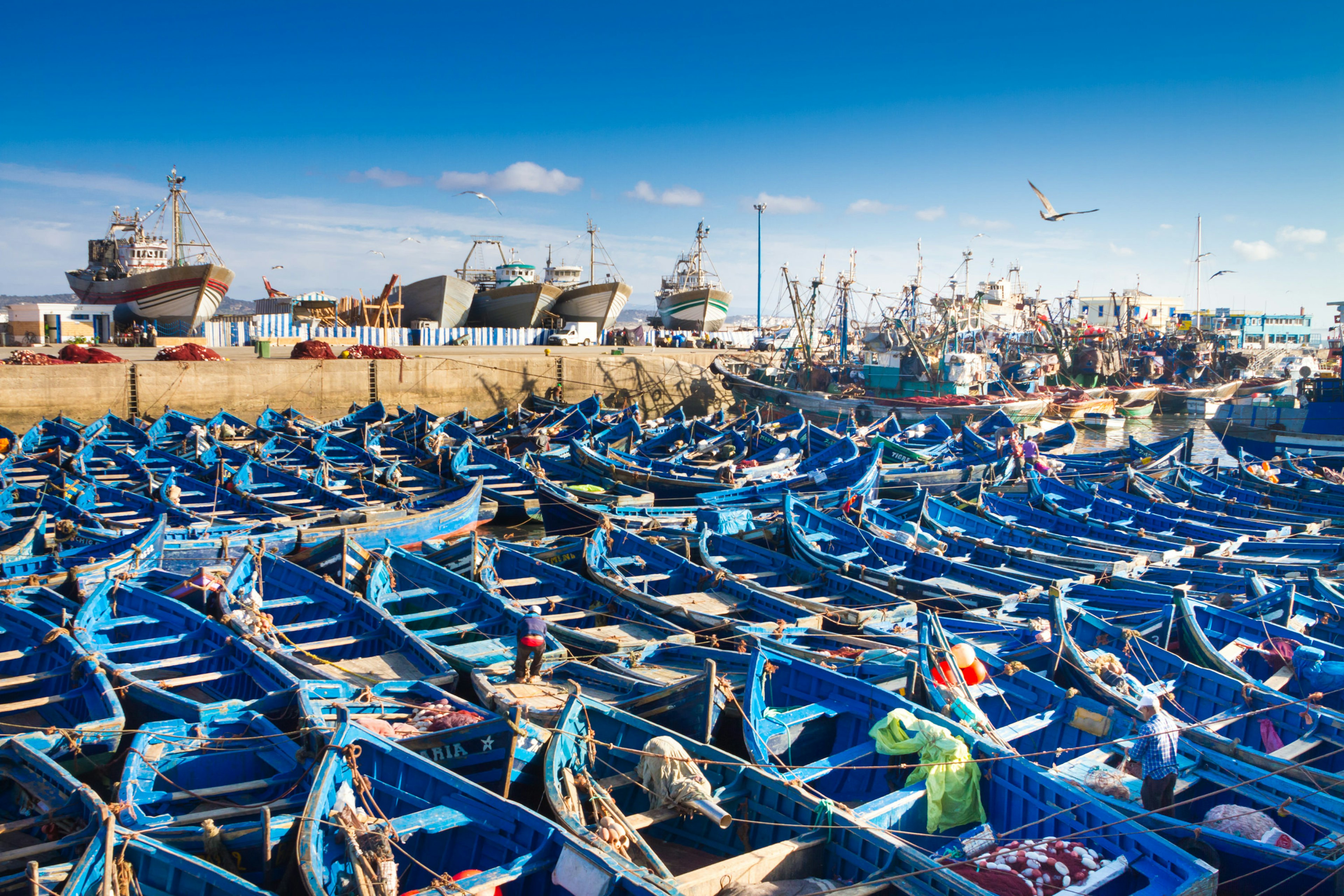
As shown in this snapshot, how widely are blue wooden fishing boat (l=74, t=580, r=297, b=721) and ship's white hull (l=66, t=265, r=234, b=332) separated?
40514mm

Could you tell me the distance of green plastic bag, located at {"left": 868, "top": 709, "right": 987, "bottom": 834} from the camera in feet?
27.7

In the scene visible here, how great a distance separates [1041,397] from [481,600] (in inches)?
1511

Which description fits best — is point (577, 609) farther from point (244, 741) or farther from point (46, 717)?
point (46, 717)

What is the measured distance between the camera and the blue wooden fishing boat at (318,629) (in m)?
11.5

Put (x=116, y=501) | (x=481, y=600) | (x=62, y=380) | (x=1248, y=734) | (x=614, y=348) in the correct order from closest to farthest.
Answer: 1. (x=1248, y=734)
2. (x=481, y=600)
3. (x=116, y=501)
4. (x=62, y=380)
5. (x=614, y=348)

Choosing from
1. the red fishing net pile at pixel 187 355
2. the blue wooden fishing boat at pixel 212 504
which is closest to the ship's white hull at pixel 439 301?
the red fishing net pile at pixel 187 355

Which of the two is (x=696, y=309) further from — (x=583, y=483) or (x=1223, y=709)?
(x=1223, y=709)

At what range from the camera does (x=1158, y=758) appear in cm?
795

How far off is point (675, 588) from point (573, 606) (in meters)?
2.05

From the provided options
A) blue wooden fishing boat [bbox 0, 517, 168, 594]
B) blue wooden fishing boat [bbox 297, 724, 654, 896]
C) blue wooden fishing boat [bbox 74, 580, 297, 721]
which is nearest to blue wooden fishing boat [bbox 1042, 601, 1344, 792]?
blue wooden fishing boat [bbox 297, 724, 654, 896]

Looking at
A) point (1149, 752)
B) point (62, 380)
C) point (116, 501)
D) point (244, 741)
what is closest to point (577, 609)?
point (244, 741)

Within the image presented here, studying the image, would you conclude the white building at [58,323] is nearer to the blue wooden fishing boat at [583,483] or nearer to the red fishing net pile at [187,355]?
the red fishing net pile at [187,355]

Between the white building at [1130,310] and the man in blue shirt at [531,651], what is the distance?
65859mm

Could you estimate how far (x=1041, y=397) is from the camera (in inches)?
1779
